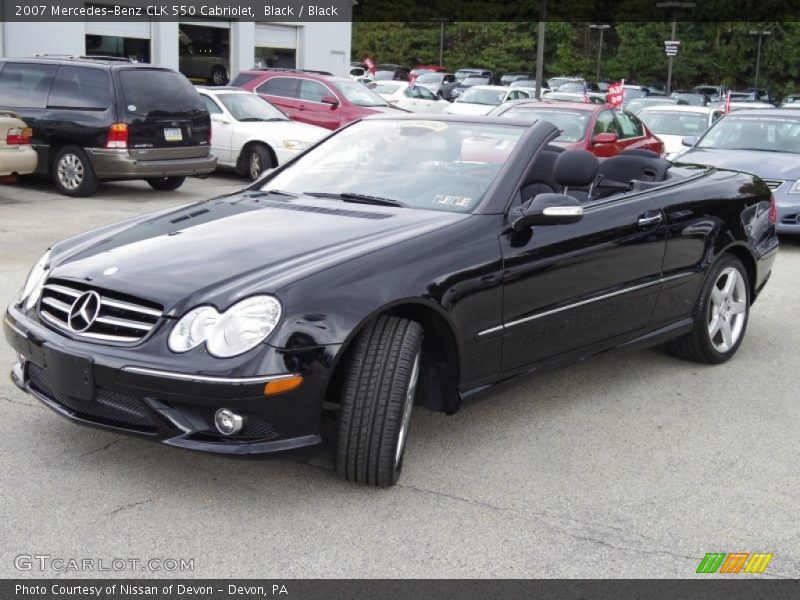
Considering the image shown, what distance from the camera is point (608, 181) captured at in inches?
231

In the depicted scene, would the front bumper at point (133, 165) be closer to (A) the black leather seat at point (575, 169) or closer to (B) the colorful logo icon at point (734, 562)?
(A) the black leather seat at point (575, 169)

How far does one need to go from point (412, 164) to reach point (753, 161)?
7.42 metres

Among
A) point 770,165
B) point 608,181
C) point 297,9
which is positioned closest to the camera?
point 608,181

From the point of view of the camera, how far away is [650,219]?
5.37 meters

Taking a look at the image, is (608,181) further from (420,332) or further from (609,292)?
(420,332)

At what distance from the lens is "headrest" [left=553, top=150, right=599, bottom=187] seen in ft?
16.5

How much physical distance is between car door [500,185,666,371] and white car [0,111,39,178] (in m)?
8.76

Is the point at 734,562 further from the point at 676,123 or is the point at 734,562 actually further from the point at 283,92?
the point at 283,92

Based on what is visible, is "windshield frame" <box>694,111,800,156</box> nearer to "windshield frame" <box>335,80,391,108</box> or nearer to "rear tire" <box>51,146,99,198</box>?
"rear tire" <box>51,146,99,198</box>

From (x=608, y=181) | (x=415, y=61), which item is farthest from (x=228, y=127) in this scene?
(x=415, y=61)

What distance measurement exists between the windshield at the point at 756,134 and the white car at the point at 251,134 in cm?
574

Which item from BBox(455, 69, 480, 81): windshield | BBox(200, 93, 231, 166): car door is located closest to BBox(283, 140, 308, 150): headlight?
BBox(200, 93, 231, 166): car door

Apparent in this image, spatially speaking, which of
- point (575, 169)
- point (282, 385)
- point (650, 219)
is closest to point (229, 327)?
point (282, 385)

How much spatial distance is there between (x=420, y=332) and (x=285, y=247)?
0.65 metres
